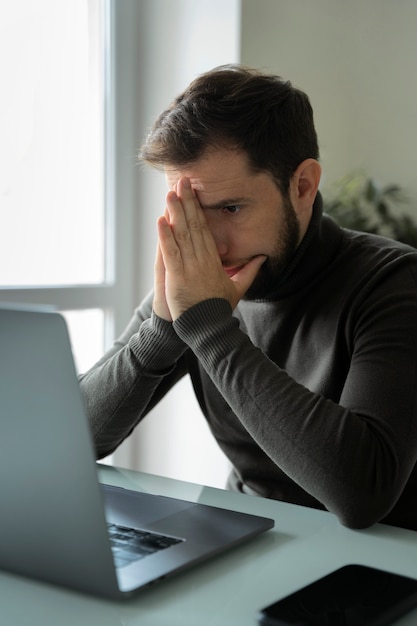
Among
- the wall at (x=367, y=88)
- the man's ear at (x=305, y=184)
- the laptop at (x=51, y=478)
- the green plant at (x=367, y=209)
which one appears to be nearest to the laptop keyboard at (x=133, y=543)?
the laptop at (x=51, y=478)

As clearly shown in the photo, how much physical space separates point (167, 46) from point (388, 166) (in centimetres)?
85

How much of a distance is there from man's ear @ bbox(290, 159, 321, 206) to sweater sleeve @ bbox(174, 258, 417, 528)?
0.30 meters

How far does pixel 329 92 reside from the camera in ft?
8.84

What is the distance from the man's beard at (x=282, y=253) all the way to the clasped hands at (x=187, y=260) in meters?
0.03

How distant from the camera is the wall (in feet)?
8.82

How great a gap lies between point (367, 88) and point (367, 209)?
41 cm

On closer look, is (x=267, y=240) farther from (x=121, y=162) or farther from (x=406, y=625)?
(x=121, y=162)

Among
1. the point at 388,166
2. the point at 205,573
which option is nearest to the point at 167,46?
the point at 388,166

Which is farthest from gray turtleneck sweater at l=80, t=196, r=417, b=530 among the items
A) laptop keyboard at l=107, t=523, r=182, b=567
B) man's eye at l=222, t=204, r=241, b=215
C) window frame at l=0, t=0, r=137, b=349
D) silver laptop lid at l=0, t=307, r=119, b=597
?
window frame at l=0, t=0, r=137, b=349

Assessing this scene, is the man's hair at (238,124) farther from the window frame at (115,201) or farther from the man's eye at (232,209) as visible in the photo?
the window frame at (115,201)

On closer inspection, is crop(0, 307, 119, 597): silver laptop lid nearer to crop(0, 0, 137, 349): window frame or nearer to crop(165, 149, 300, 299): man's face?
crop(165, 149, 300, 299): man's face

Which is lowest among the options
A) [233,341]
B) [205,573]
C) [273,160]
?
[205,573]

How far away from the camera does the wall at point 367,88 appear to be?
8.82ft

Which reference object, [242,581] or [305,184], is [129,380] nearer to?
[305,184]
